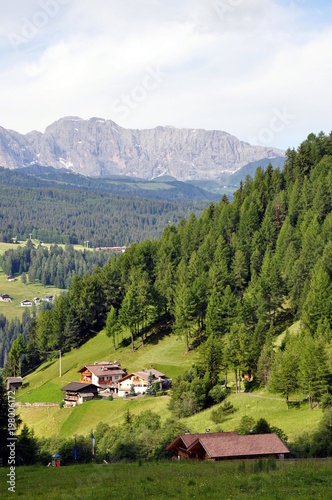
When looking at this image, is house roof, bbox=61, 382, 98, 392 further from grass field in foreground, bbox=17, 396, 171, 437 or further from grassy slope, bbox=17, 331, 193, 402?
grass field in foreground, bbox=17, 396, 171, 437

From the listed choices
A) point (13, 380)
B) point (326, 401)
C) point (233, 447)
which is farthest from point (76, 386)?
point (233, 447)

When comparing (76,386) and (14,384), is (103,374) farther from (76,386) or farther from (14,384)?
(14,384)

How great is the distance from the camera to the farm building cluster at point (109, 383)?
294ft

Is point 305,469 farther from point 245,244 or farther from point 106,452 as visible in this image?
point 245,244

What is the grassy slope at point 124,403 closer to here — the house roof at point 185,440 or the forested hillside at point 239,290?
the forested hillside at point 239,290

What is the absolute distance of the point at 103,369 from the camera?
98438 millimetres

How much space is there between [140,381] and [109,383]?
7.99 metres

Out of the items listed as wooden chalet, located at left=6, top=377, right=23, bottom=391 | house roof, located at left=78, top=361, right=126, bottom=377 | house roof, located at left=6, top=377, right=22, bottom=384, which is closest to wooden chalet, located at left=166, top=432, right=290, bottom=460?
house roof, located at left=78, top=361, right=126, bottom=377

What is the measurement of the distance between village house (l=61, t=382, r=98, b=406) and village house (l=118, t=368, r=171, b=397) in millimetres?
4756

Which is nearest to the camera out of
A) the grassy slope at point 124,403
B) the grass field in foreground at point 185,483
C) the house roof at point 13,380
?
the grass field in foreground at point 185,483

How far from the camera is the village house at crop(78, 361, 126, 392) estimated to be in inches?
3789

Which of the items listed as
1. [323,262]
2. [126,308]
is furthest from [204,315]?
[323,262]

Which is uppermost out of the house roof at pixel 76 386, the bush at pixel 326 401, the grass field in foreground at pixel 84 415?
the bush at pixel 326 401

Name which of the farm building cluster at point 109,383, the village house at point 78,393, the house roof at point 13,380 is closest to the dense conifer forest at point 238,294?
the farm building cluster at point 109,383
